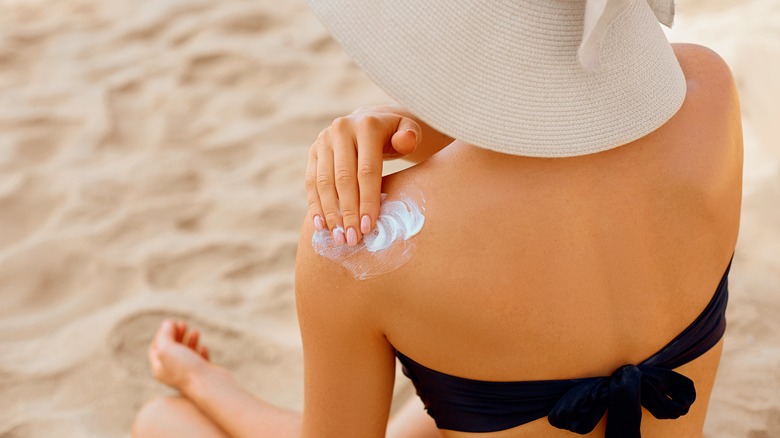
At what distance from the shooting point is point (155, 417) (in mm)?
1778

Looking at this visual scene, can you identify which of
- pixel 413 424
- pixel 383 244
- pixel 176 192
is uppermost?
pixel 383 244

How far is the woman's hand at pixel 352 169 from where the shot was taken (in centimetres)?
105

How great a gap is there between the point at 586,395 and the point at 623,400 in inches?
2.2

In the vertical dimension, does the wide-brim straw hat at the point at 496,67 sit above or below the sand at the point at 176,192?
above

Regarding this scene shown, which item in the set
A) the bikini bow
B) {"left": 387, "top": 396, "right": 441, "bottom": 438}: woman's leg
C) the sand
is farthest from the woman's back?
the sand

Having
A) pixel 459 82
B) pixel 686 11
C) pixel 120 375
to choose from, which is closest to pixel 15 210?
pixel 120 375

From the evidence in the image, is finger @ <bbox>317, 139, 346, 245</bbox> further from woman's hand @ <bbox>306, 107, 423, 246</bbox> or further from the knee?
the knee

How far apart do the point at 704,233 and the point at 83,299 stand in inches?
70.5

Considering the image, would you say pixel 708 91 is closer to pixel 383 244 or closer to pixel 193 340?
pixel 383 244

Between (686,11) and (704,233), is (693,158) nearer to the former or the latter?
(704,233)

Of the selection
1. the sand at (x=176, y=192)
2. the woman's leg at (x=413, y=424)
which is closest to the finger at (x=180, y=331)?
the sand at (x=176, y=192)

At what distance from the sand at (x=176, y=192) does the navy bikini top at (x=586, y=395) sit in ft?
2.61

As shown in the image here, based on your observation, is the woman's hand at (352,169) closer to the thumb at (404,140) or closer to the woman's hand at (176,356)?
the thumb at (404,140)

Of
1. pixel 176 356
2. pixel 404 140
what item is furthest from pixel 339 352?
pixel 176 356
